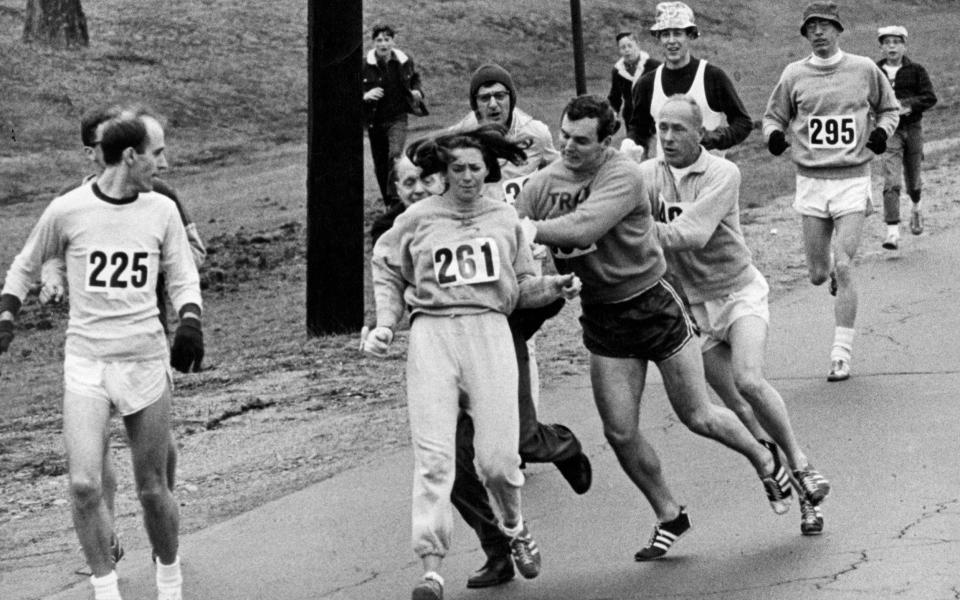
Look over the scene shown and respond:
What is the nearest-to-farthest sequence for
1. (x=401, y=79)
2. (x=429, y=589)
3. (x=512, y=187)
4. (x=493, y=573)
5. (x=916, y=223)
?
(x=429, y=589) → (x=493, y=573) → (x=512, y=187) → (x=916, y=223) → (x=401, y=79)

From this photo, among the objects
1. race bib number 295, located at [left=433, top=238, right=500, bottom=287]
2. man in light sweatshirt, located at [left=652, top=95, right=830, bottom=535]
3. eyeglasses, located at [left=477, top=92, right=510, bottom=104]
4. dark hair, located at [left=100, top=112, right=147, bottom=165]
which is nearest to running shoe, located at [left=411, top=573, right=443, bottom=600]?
race bib number 295, located at [left=433, top=238, right=500, bottom=287]

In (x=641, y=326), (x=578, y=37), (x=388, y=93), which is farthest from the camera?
(x=578, y=37)

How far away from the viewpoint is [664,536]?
24.9 ft

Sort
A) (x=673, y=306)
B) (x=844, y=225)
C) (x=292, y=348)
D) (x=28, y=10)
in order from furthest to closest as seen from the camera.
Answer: (x=28, y=10) < (x=292, y=348) < (x=844, y=225) < (x=673, y=306)

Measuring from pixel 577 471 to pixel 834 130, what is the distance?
13.5 feet

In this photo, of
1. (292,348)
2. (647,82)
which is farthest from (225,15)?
(647,82)

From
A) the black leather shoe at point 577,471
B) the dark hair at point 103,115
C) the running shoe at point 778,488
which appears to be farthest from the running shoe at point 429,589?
the dark hair at point 103,115

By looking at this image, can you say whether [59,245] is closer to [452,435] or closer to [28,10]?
[452,435]

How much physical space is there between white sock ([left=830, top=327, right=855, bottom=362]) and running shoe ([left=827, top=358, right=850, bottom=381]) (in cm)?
2

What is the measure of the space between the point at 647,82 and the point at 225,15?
66.6 ft

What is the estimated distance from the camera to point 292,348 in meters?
13.1

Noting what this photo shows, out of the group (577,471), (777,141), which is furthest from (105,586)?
(777,141)

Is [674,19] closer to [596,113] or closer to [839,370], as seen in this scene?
[839,370]

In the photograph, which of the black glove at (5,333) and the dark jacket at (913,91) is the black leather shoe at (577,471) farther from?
the dark jacket at (913,91)
